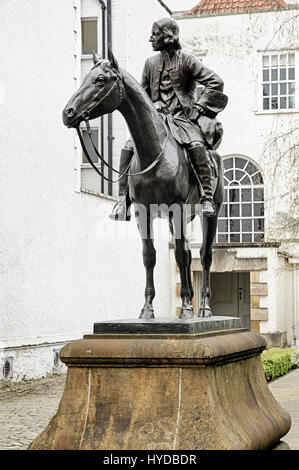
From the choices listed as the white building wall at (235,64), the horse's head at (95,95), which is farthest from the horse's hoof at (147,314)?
the white building wall at (235,64)

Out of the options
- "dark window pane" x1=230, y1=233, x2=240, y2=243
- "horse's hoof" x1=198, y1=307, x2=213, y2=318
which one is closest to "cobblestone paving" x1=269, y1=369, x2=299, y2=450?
"horse's hoof" x1=198, y1=307, x2=213, y2=318

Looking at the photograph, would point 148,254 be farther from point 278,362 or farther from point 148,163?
point 278,362

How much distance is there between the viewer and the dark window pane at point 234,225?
89.6ft

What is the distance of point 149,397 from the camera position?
20.1 feet

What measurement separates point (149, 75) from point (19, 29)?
950cm

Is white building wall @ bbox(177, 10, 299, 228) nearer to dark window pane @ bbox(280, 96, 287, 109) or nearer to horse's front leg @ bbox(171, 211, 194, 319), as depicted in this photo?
dark window pane @ bbox(280, 96, 287, 109)

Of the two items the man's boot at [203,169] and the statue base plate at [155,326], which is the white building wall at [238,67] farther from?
the statue base plate at [155,326]

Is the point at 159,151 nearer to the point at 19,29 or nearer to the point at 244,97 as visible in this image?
the point at 19,29

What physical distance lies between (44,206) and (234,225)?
1115 cm

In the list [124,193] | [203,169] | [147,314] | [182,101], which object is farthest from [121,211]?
[182,101]

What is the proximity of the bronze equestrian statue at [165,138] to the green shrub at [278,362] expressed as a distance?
9921mm

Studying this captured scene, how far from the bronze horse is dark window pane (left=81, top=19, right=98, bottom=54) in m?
15.4

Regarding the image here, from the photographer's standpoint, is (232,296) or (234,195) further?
(232,296)

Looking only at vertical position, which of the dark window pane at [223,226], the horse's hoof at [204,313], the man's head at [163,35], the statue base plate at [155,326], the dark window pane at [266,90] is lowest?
the statue base plate at [155,326]
